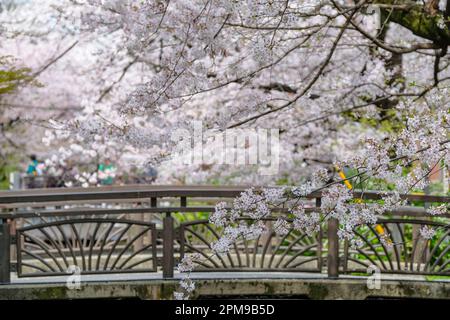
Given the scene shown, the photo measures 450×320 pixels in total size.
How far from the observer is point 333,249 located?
8031 mm

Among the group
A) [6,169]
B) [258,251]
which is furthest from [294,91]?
[6,169]

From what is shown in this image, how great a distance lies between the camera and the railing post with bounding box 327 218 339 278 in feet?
26.3

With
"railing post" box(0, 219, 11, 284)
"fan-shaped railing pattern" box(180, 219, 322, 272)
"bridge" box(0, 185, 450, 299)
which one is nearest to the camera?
"railing post" box(0, 219, 11, 284)

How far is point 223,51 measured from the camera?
6188 millimetres

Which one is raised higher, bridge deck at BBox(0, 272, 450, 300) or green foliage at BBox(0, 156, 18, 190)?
green foliage at BBox(0, 156, 18, 190)

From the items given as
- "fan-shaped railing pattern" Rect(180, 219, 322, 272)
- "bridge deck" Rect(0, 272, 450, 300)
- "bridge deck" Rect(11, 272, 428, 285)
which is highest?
"fan-shaped railing pattern" Rect(180, 219, 322, 272)

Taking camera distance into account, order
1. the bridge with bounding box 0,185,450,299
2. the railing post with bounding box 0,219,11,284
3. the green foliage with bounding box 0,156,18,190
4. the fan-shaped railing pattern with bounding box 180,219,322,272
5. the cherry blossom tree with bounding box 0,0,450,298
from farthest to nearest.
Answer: the green foliage with bounding box 0,156,18,190 → the fan-shaped railing pattern with bounding box 180,219,322,272 → the bridge with bounding box 0,185,450,299 → the railing post with bounding box 0,219,11,284 → the cherry blossom tree with bounding box 0,0,450,298

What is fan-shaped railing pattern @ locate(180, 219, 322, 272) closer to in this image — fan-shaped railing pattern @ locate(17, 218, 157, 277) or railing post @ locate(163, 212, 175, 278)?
railing post @ locate(163, 212, 175, 278)

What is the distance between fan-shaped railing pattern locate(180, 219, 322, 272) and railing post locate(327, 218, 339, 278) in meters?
0.13

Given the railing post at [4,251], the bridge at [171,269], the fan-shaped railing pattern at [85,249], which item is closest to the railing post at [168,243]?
the bridge at [171,269]

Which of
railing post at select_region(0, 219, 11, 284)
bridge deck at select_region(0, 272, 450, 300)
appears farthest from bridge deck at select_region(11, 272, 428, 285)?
railing post at select_region(0, 219, 11, 284)

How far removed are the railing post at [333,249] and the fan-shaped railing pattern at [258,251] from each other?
13 centimetres
